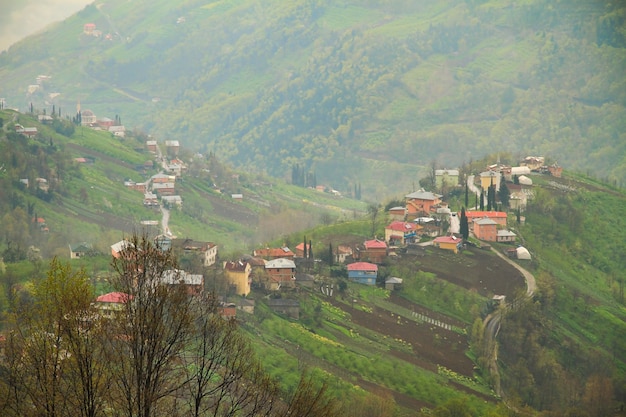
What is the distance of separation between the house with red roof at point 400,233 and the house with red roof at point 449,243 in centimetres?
239

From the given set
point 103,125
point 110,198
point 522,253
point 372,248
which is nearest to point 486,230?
point 522,253

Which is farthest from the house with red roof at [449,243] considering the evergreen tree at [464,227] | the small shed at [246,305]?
the small shed at [246,305]

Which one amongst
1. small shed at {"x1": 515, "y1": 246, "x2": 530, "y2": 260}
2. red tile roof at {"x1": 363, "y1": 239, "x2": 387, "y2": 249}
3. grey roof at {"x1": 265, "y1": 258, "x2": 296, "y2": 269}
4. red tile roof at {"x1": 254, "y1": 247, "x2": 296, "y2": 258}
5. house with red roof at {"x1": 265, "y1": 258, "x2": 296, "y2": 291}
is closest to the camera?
house with red roof at {"x1": 265, "y1": 258, "x2": 296, "y2": 291}

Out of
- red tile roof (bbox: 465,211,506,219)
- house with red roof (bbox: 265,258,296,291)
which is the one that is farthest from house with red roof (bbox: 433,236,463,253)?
house with red roof (bbox: 265,258,296,291)

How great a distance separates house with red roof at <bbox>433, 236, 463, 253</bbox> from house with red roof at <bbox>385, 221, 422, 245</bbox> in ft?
7.84

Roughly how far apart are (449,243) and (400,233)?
4.55m

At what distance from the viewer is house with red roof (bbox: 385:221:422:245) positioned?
9194 cm

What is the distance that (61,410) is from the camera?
25750mm

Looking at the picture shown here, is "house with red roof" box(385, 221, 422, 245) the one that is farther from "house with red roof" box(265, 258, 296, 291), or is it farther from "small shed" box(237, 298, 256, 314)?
"small shed" box(237, 298, 256, 314)

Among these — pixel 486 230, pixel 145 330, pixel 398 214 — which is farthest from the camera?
pixel 398 214

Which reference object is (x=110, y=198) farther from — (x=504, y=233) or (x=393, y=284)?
(x=393, y=284)

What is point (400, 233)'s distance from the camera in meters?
92.4

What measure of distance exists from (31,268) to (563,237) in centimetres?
5018

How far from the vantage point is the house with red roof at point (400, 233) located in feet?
302
